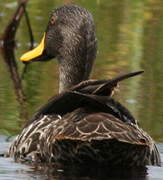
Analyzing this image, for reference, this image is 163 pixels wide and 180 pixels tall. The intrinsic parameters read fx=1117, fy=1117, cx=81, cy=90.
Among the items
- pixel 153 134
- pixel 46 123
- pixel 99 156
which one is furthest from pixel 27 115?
pixel 99 156

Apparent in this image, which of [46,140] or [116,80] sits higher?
[116,80]

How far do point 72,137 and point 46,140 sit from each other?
0.65 metres

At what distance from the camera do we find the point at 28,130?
10227 millimetres

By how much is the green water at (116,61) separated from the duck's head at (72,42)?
2.85 feet

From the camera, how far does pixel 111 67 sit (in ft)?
49.7

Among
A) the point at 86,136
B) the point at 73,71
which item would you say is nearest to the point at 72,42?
the point at 73,71

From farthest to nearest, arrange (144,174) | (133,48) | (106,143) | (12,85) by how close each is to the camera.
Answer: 1. (133,48)
2. (12,85)
3. (144,174)
4. (106,143)

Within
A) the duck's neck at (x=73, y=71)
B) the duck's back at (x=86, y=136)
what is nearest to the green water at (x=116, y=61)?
the duck's neck at (x=73, y=71)

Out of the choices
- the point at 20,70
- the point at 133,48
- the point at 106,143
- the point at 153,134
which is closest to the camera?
the point at 106,143

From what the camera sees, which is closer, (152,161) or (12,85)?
(152,161)

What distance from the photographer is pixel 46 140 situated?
9.67 m

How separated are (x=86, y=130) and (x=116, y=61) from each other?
21.6 feet

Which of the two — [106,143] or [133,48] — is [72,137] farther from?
[133,48]

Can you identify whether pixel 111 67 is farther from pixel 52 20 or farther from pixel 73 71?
pixel 73 71
